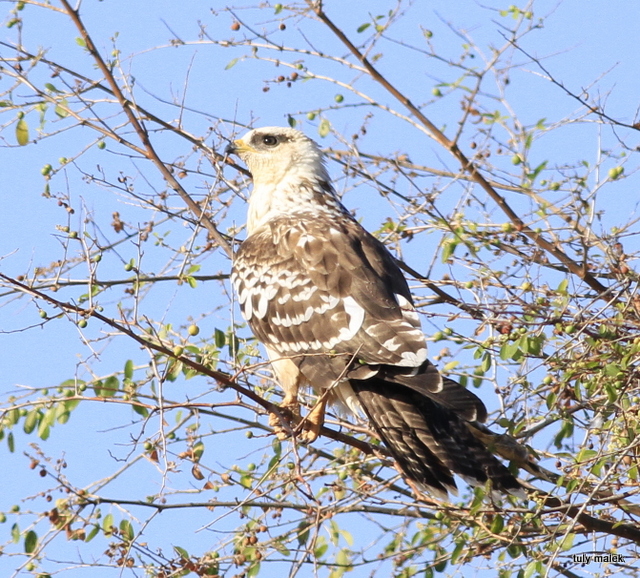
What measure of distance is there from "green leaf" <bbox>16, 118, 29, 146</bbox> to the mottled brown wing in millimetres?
1409

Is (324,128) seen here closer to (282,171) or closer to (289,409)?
(282,171)

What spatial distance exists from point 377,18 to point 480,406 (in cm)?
229

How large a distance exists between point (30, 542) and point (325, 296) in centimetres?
197

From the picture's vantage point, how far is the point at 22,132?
16.9 feet

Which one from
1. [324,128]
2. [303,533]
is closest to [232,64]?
[324,128]

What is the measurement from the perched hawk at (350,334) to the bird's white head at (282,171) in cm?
2

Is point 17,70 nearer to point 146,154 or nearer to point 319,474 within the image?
point 146,154

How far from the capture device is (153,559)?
4480mm

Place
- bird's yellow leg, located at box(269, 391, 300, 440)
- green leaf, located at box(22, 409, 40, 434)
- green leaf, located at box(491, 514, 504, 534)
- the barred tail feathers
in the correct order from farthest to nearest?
bird's yellow leg, located at box(269, 391, 300, 440), the barred tail feathers, green leaf, located at box(22, 409, 40, 434), green leaf, located at box(491, 514, 504, 534)

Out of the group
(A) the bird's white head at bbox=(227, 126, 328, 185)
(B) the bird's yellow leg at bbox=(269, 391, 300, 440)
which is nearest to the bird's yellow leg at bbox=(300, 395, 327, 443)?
(B) the bird's yellow leg at bbox=(269, 391, 300, 440)

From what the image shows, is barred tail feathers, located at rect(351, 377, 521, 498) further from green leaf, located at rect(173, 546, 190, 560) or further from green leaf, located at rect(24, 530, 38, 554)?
green leaf, located at rect(24, 530, 38, 554)

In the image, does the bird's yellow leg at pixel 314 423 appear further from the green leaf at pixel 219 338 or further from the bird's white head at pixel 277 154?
the bird's white head at pixel 277 154

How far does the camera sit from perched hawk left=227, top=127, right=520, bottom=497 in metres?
4.78

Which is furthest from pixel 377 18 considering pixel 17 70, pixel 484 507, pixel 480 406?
pixel 484 507
